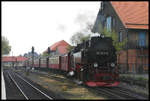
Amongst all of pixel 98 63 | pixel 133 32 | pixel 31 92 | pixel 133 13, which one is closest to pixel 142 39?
pixel 133 32

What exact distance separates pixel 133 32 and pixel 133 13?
123 inches

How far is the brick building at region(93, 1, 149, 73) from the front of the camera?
32812 millimetres

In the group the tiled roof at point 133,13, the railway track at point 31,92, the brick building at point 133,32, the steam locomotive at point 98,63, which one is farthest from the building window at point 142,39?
the railway track at point 31,92

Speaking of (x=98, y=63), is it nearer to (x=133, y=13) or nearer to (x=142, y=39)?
(x=142, y=39)

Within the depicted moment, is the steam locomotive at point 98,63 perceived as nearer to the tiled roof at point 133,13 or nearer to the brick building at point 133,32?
the brick building at point 133,32

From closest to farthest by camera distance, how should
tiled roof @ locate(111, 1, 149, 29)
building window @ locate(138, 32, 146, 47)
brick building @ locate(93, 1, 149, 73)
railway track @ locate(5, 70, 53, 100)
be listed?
railway track @ locate(5, 70, 53, 100) → brick building @ locate(93, 1, 149, 73) → building window @ locate(138, 32, 146, 47) → tiled roof @ locate(111, 1, 149, 29)

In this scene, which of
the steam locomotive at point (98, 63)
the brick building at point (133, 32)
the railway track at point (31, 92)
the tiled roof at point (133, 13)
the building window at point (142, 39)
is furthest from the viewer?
the tiled roof at point (133, 13)

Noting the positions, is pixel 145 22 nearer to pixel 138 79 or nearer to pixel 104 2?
pixel 104 2

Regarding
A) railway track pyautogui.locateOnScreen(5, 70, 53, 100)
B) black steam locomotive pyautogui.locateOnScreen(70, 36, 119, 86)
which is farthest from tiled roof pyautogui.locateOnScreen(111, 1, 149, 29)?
railway track pyautogui.locateOnScreen(5, 70, 53, 100)

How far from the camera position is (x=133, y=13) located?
35688mm

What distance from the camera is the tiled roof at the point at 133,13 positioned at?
33969mm

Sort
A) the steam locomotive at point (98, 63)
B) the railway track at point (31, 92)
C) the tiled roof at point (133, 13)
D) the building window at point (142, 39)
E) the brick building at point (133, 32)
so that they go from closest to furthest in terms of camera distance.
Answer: the railway track at point (31, 92) < the steam locomotive at point (98, 63) < the brick building at point (133, 32) < the building window at point (142, 39) < the tiled roof at point (133, 13)

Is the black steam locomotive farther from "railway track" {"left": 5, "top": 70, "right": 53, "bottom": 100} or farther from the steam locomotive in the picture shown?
"railway track" {"left": 5, "top": 70, "right": 53, "bottom": 100}

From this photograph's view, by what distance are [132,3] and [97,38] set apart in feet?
66.1
